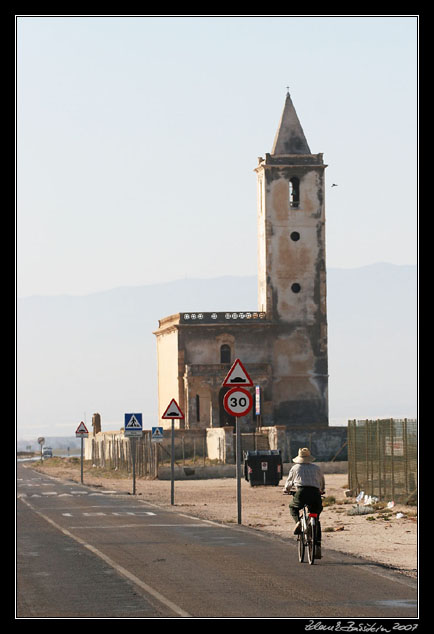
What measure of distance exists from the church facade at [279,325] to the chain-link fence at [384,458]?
1633 inches

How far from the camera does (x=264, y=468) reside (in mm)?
52875

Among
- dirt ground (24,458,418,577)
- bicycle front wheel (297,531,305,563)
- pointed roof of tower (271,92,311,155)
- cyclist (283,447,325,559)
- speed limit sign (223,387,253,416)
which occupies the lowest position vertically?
dirt ground (24,458,418,577)

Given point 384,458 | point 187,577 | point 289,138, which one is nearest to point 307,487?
point 187,577

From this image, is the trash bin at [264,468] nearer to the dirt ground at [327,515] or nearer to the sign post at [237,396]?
the dirt ground at [327,515]

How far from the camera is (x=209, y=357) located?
85125 millimetres

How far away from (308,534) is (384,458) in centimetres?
1765

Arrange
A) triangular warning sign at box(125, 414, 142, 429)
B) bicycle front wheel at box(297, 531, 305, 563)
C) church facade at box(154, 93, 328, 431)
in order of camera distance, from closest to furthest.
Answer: bicycle front wheel at box(297, 531, 305, 563) < triangular warning sign at box(125, 414, 142, 429) < church facade at box(154, 93, 328, 431)

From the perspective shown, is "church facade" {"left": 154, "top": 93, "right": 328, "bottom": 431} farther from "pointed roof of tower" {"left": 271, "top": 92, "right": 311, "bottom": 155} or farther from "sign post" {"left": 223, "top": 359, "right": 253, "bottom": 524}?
"sign post" {"left": 223, "top": 359, "right": 253, "bottom": 524}

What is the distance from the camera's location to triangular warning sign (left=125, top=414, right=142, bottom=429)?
4538cm

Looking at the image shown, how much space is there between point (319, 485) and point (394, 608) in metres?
6.23

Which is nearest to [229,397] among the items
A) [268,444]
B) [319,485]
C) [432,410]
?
[319,485]

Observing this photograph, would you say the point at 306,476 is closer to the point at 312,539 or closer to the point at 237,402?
the point at 312,539

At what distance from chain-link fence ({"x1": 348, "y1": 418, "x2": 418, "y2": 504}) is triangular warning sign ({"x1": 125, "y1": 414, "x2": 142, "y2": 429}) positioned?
7.32 metres

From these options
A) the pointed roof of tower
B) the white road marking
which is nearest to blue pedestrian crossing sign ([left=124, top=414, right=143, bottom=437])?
the white road marking
